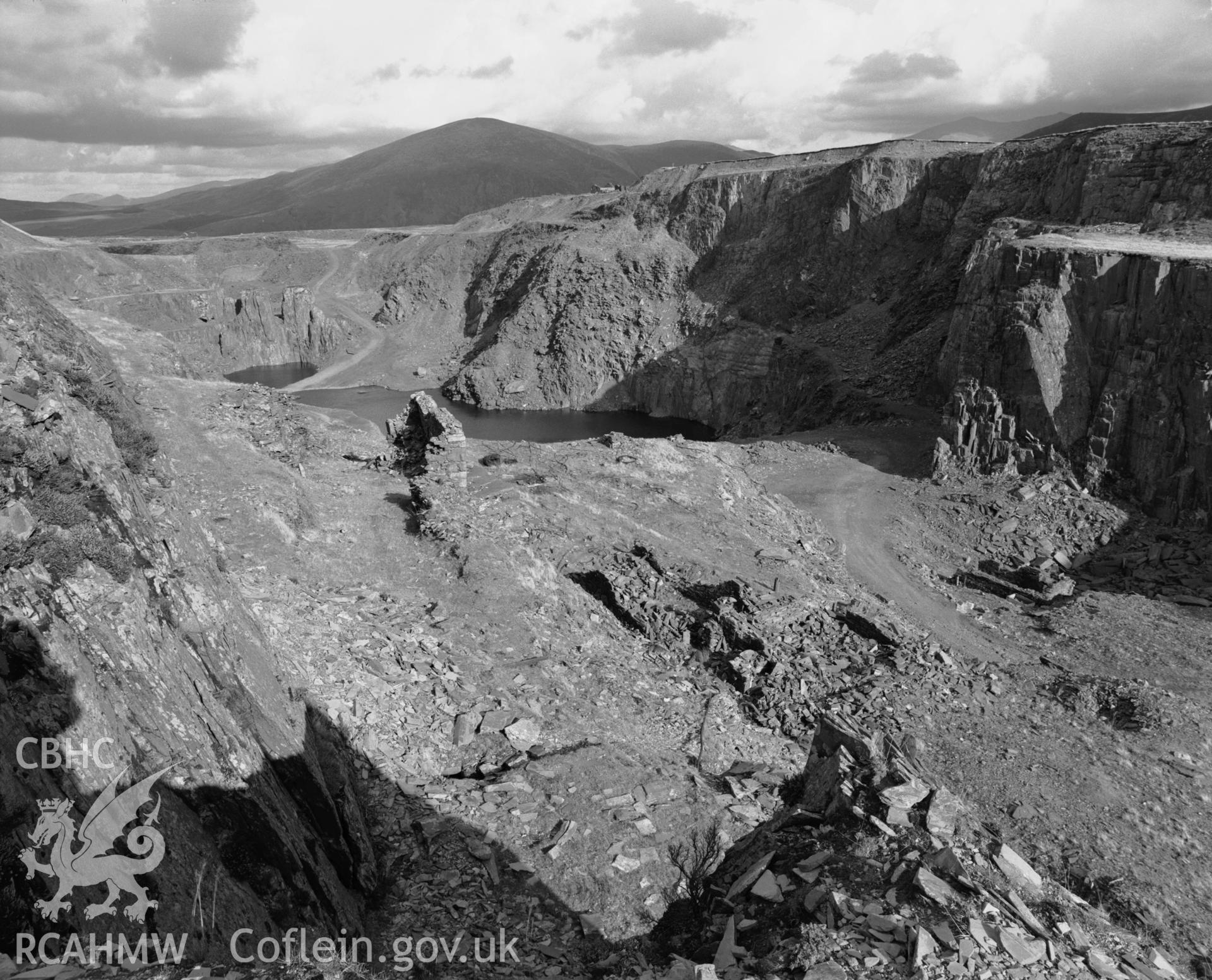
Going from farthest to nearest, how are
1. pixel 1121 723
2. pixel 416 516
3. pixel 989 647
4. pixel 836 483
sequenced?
pixel 836 483 → pixel 989 647 → pixel 416 516 → pixel 1121 723

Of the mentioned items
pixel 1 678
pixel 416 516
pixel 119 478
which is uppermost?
pixel 119 478

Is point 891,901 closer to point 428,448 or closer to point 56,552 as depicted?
point 56,552

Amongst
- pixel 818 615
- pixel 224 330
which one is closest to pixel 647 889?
A: pixel 818 615

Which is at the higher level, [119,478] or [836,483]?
[119,478]

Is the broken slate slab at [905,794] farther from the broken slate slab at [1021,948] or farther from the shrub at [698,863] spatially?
the shrub at [698,863]

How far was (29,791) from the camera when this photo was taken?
7.05 metres

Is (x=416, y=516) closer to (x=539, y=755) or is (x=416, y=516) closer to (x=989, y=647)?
(x=539, y=755)

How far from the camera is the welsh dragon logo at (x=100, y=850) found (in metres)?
7.00

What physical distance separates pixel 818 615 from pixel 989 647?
6.59 m

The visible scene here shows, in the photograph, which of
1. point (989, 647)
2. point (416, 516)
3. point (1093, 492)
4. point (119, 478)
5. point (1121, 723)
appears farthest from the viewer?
point (1093, 492)

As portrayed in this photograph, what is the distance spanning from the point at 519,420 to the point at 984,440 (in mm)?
40962

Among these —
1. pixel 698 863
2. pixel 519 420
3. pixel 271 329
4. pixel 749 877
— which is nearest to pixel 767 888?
pixel 749 877

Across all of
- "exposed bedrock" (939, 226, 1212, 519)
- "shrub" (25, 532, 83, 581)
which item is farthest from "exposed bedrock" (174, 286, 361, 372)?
"shrub" (25, 532, 83, 581)

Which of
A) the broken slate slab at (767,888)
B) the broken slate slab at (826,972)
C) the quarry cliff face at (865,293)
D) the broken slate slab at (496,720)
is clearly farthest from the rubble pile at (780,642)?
the quarry cliff face at (865,293)
